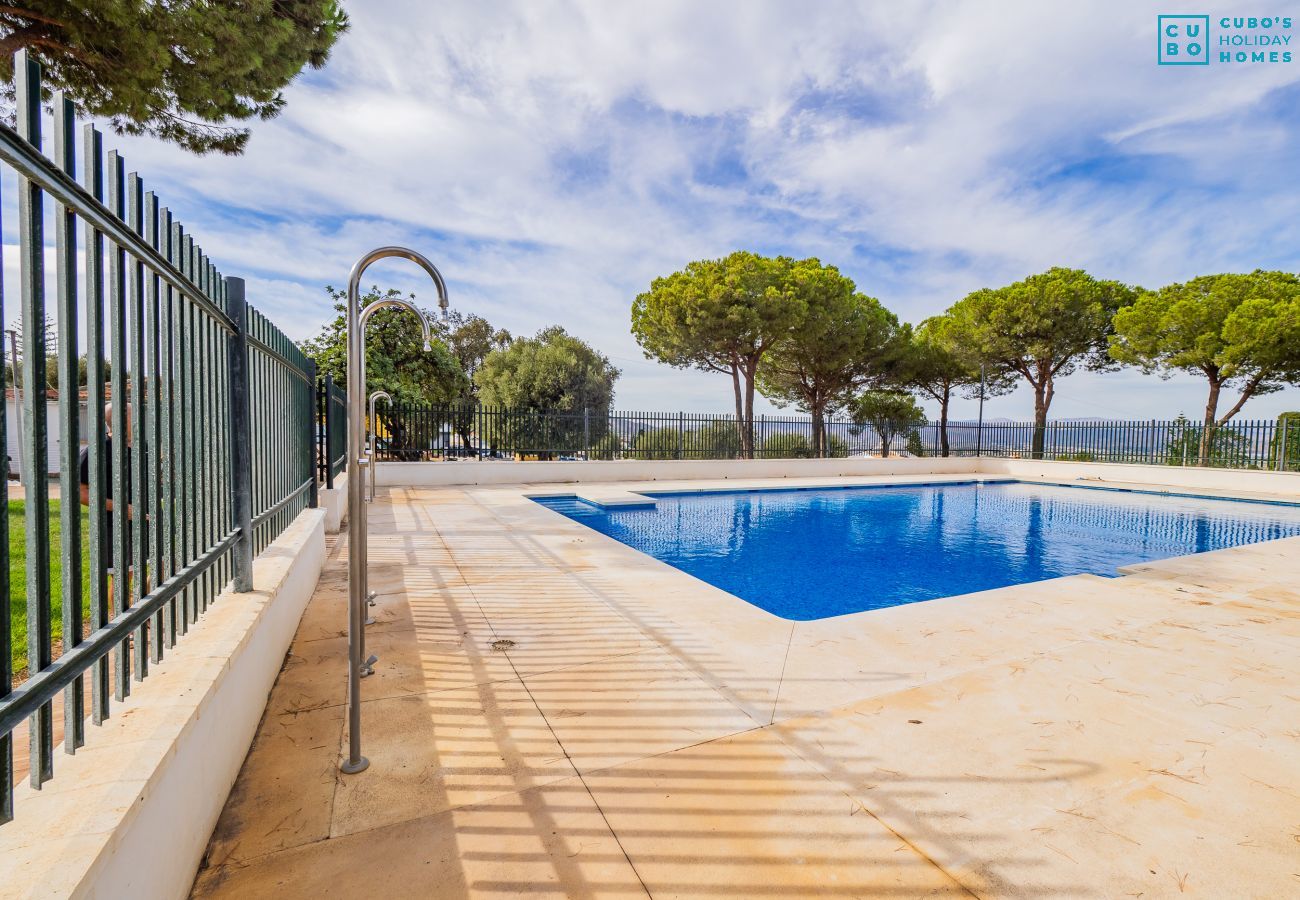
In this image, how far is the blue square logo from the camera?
808cm

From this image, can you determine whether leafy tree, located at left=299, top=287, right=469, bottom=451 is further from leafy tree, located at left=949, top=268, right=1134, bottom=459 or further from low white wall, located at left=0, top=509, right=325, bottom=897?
leafy tree, located at left=949, top=268, right=1134, bottom=459

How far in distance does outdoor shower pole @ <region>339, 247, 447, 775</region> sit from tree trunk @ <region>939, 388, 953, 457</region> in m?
22.8

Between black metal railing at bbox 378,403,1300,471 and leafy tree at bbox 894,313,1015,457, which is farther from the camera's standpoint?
leafy tree at bbox 894,313,1015,457

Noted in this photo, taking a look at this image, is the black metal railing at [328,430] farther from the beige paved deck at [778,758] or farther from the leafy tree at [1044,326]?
the leafy tree at [1044,326]

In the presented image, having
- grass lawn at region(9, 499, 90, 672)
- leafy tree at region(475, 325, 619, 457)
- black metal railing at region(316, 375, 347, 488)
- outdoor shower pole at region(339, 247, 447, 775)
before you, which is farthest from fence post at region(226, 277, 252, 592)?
leafy tree at region(475, 325, 619, 457)

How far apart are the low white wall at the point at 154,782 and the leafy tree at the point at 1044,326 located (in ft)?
75.9

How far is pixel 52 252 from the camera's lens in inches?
49.5

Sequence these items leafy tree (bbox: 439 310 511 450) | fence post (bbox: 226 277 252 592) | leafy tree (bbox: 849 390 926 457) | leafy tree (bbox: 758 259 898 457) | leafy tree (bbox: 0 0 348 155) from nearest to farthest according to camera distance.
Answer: fence post (bbox: 226 277 252 592), leafy tree (bbox: 0 0 348 155), leafy tree (bbox: 758 259 898 457), leafy tree (bbox: 849 390 926 457), leafy tree (bbox: 439 310 511 450)

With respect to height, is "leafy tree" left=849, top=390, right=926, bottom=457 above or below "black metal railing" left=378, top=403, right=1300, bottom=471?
above

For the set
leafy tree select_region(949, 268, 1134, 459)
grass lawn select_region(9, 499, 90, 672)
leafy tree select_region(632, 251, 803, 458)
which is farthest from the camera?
leafy tree select_region(949, 268, 1134, 459)

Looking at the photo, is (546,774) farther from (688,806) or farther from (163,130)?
(163,130)

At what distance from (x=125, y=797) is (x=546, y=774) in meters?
1.17

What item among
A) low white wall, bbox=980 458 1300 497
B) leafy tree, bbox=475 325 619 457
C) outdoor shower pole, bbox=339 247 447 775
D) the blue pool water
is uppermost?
leafy tree, bbox=475 325 619 457

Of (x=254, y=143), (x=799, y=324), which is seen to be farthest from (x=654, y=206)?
(x=254, y=143)
